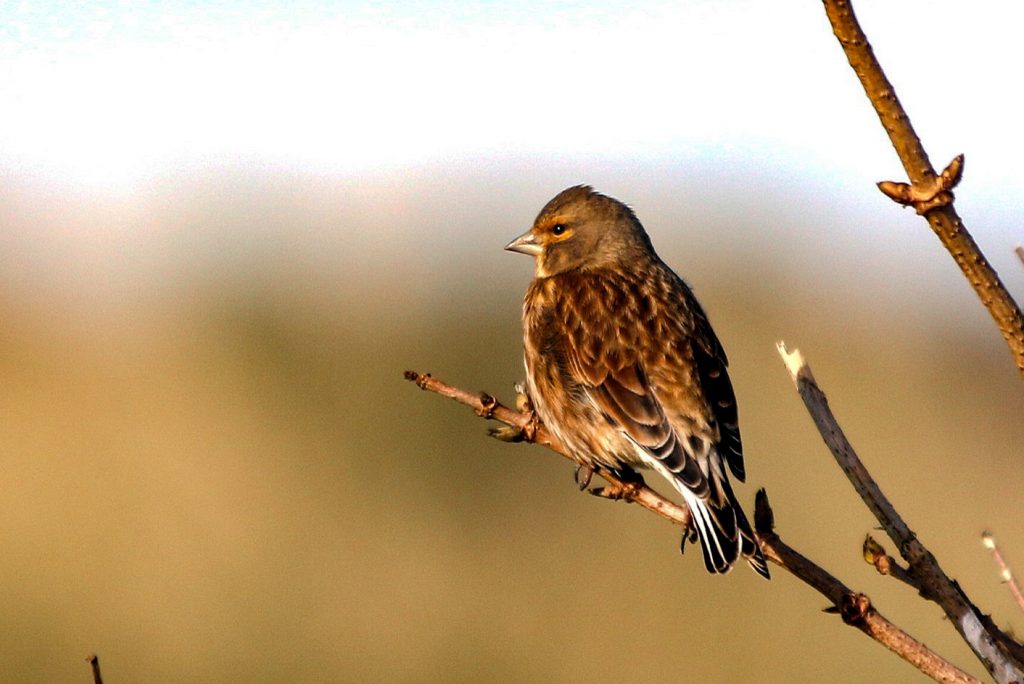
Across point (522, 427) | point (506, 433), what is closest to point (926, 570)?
point (506, 433)

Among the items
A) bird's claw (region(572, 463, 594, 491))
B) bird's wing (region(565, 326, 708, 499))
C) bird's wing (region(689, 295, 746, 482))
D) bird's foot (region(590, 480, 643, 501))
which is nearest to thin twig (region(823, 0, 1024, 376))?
bird's foot (region(590, 480, 643, 501))

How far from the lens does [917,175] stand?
6.13 feet

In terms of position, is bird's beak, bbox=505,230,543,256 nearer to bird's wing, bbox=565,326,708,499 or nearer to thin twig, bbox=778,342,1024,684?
bird's wing, bbox=565,326,708,499

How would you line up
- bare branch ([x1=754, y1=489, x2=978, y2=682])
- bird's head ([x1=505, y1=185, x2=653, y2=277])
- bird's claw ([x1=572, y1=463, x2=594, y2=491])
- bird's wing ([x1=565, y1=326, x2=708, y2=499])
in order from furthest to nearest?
bird's head ([x1=505, y1=185, x2=653, y2=277]), bird's claw ([x1=572, y1=463, x2=594, y2=491]), bird's wing ([x1=565, y1=326, x2=708, y2=499]), bare branch ([x1=754, y1=489, x2=978, y2=682])

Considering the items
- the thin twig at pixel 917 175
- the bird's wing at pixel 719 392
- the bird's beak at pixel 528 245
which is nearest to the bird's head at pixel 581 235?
the bird's beak at pixel 528 245

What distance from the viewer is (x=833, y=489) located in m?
10.8

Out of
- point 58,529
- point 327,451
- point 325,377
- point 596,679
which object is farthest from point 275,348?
point 596,679

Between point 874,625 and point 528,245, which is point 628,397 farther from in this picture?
point 874,625

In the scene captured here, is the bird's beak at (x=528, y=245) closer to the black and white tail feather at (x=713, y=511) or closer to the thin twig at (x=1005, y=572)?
the black and white tail feather at (x=713, y=511)

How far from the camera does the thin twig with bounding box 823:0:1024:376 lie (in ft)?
6.01

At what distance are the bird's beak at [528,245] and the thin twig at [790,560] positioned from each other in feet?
3.42

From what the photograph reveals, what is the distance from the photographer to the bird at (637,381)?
4039 millimetres

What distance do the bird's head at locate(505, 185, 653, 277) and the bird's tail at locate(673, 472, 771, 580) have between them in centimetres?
136

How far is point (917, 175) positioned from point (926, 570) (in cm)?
81
